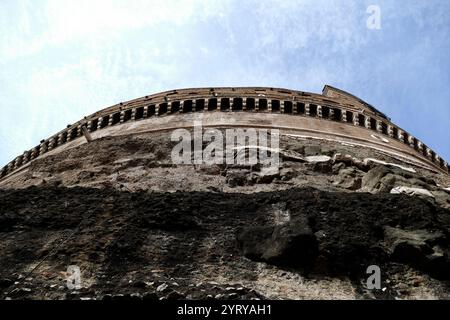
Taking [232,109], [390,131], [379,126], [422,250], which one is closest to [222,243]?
[422,250]

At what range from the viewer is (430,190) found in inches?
391

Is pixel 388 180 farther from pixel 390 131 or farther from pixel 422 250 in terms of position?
pixel 390 131

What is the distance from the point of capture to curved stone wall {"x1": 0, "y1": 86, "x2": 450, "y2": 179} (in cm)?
1688

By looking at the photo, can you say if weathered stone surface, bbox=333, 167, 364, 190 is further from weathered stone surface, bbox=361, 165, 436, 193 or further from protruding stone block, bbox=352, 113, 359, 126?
protruding stone block, bbox=352, 113, 359, 126

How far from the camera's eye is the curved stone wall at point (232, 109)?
16.9m

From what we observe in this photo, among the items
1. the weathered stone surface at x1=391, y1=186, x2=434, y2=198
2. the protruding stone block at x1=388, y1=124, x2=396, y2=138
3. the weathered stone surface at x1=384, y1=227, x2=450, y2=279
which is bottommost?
the weathered stone surface at x1=384, y1=227, x2=450, y2=279

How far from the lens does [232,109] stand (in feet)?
54.4

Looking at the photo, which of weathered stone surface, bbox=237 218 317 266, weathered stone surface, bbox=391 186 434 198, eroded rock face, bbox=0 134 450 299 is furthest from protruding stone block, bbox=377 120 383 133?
weathered stone surface, bbox=237 218 317 266

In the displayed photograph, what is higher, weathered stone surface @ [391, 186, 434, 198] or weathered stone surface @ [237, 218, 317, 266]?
weathered stone surface @ [391, 186, 434, 198]

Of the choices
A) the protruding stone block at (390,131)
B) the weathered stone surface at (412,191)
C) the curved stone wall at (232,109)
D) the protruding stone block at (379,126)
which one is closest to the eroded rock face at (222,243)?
the weathered stone surface at (412,191)

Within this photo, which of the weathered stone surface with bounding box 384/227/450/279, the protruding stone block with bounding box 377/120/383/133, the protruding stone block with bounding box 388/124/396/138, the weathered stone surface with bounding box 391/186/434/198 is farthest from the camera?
the protruding stone block with bounding box 388/124/396/138

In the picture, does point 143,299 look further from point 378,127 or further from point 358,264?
point 378,127

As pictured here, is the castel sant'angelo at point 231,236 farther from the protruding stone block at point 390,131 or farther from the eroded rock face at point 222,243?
the protruding stone block at point 390,131
